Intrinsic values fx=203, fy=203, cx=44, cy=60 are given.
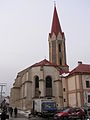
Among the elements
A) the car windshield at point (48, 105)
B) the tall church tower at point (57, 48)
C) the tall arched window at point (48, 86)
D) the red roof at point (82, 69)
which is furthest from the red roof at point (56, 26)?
the car windshield at point (48, 105)

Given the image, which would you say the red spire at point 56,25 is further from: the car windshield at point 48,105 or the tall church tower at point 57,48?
the car windshield at point 48,105

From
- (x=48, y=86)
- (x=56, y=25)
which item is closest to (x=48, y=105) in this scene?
(x=48, y=86)

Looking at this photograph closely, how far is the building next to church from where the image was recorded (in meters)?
43.4

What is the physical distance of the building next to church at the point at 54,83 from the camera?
43.4 metres

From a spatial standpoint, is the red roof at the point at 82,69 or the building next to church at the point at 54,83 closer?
the building next to church at the point at 54,83

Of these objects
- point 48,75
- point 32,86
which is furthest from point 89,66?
point 32,86

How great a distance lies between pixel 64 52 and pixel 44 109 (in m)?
37.1

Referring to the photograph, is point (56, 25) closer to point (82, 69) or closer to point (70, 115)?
point (82, 69)

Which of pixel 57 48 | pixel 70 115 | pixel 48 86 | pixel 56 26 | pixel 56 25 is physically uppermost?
pixel 56 25

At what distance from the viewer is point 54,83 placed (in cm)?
5353

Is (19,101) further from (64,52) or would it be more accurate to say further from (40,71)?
(64,52)

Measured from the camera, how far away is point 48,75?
177 feet

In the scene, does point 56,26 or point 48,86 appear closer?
point 48,86

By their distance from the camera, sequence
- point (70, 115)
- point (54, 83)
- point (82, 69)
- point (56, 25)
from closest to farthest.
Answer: point (70, 115), point (82, 69), point (54, 83), point (56, 25)
